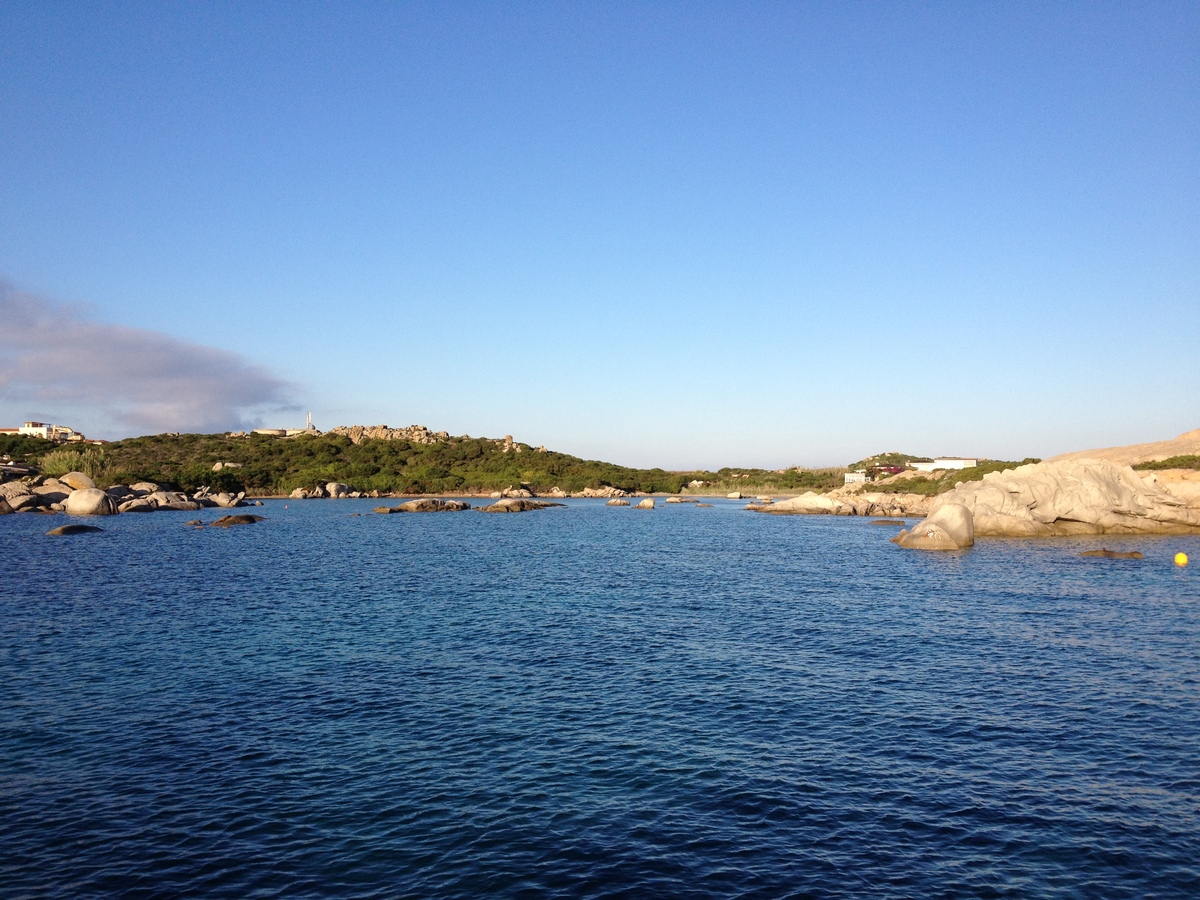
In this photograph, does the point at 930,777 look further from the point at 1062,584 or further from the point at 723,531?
the point at 723,531

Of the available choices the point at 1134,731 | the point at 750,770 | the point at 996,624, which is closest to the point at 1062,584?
the point at 996,624

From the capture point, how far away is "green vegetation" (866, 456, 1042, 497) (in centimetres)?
14588

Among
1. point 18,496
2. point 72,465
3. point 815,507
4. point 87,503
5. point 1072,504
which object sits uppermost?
point 72,465

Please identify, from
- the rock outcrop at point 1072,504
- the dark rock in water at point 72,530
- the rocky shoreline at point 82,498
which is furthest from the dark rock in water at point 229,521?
the rock outcrop at point 1072,504

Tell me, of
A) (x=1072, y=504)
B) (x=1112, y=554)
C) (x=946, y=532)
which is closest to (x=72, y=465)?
(x=946, y=532)

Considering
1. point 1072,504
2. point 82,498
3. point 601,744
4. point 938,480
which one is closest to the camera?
point 601,744

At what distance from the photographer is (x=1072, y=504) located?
75375mm

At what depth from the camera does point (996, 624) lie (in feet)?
113

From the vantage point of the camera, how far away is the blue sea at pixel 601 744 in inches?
533

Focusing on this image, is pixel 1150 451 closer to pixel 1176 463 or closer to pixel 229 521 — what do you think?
pixel 1176 463

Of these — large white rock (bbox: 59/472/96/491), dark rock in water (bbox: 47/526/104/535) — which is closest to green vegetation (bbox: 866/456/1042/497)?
dark rock in water (bbox: 47/526/104/535)

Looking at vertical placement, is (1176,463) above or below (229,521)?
above

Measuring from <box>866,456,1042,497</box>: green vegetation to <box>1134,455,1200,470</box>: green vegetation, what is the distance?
2703cm

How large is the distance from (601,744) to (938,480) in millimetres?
156891
